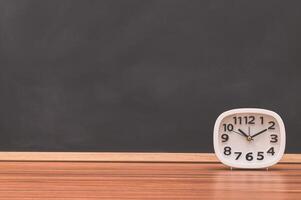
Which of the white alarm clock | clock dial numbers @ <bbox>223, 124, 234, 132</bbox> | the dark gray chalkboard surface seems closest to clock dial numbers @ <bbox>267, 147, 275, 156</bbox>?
the white alarm clock

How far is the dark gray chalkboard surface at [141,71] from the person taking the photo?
5.58 ft

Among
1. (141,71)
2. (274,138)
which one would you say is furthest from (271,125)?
(141,71)

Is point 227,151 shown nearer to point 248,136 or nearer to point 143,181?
point 248,136

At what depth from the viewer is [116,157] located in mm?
1666

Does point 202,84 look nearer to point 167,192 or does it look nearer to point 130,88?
point 130,88

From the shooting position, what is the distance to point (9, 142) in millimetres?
1746

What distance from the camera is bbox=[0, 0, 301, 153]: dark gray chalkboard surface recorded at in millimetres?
1702

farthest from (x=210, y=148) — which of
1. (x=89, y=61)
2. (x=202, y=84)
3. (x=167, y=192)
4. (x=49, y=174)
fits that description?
(x=167, y=192)

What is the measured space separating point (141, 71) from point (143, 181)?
0.66m

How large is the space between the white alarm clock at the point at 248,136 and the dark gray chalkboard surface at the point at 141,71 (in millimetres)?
204

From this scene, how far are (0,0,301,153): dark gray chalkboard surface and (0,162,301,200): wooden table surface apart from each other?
0.53 feet

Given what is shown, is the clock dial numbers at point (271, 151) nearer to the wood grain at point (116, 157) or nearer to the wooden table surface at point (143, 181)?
the wooden table surface at point (143, 181)

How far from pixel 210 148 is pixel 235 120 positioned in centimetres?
22

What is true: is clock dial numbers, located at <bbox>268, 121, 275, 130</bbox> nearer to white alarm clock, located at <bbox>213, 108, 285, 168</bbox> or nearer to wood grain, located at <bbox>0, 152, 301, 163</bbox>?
white alarm clock, located at <bbox>213, 108, 285, 168</bbox>
